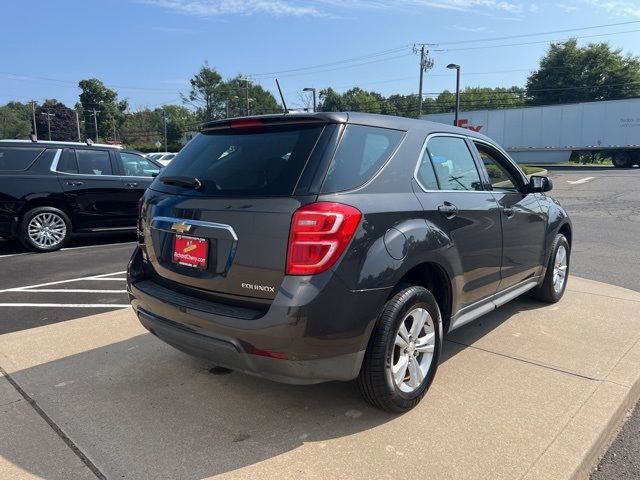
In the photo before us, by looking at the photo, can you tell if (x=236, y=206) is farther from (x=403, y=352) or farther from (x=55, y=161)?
(x=55, y=161)

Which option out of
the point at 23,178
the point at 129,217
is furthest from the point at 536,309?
the point at 23,178

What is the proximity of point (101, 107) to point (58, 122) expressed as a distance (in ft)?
76.7

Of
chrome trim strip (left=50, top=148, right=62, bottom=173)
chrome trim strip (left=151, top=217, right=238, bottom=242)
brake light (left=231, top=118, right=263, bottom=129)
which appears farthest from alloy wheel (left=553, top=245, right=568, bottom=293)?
chrome trim strip (left=50, top=148, right=62, bottom=173)

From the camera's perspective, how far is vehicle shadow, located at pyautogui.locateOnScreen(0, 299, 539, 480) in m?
2.53

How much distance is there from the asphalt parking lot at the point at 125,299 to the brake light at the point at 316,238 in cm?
97

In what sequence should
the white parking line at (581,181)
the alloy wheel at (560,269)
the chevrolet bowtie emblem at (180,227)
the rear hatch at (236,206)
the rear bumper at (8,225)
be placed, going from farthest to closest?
the white parking line at (581,181) < the rear bumper at (8,225) < the alloy wheel at (560,269) < the chevrolet bowtie emblem at (180,227) < the rear hatch at (236,206)

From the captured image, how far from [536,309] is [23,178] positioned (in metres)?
7.52

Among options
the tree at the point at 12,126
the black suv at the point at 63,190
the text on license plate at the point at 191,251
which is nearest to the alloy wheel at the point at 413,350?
the text on license plate at the point at 191,251

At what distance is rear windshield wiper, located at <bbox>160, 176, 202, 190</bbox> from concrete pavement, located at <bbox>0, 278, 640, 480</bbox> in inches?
51.3

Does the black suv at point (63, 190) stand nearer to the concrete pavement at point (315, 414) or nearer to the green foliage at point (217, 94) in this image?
the concrete pavement at point (315, 414)

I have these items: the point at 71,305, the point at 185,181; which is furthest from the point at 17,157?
the point at 185,181

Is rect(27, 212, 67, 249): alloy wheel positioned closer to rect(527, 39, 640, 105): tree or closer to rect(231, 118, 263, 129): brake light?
rect(231, 118, 263, 129): brake light

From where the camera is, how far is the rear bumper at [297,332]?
2455 millimetres

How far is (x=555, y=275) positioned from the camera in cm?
505
